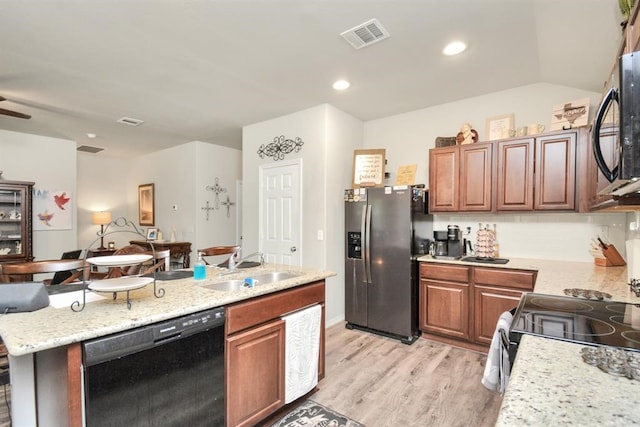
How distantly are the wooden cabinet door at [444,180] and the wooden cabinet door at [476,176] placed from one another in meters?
0.06

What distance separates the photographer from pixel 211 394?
5.40 ft

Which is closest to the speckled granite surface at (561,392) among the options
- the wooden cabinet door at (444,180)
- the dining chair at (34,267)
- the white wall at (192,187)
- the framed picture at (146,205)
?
the dining chair at (34,267)

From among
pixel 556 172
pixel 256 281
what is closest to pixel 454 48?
pixel 556 172

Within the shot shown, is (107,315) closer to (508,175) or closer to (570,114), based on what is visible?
(508,175)

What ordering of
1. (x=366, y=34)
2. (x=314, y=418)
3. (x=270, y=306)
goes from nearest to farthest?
(x=270, y=306), (x=314, y=418), (x=366, y=34)

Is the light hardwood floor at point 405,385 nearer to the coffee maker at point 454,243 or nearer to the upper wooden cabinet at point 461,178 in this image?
the coffee maker at point 454,243

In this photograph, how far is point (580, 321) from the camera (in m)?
1.31

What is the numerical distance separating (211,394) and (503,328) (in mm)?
1513

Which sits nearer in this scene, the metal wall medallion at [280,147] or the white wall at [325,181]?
the white wall at [325,181]

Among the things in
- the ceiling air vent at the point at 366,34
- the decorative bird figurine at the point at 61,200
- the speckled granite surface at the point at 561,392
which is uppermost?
the ceiling air vent at the point at 366,34

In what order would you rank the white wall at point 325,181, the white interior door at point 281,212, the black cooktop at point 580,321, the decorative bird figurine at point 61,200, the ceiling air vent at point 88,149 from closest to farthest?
the black cooktop at point 580,321, the white wall at point 325,181, the white interior door at point 281,212, the decorative bird figurine at point 61,200, the ceiling air vent at point 88,149

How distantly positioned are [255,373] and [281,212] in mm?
2564

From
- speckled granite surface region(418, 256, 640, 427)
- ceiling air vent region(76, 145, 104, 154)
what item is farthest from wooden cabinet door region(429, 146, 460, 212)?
ceiling air vent region(76, 145, 104, 154)

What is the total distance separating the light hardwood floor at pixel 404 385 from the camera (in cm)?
212
